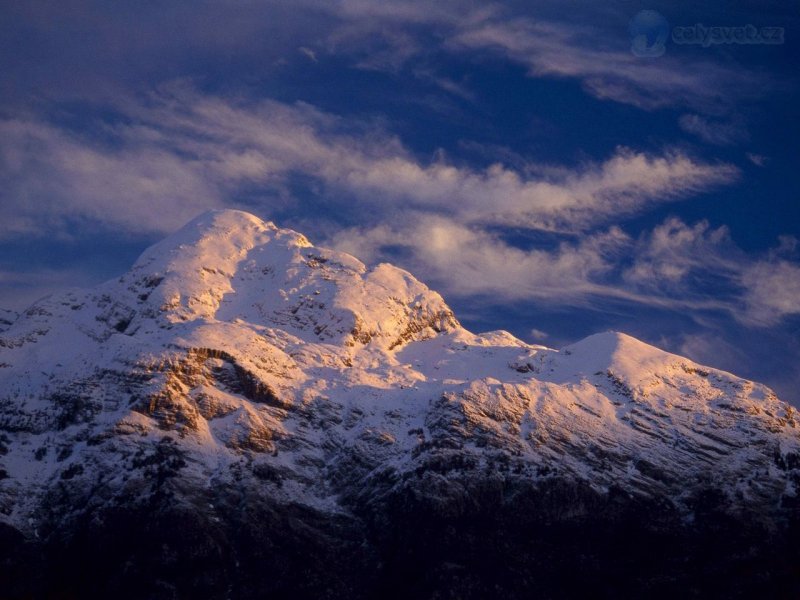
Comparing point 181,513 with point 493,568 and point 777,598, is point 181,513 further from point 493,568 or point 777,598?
point 777,598

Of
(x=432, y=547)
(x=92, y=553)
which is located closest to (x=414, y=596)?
(x=432, y=547)

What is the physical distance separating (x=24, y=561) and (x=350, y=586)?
177 feet

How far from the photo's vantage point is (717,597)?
19725cm

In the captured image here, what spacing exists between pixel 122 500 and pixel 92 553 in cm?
1039

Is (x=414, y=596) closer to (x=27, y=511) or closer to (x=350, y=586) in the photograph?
(x=350, y=586)

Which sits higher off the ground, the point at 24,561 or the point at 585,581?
the point at 585,581

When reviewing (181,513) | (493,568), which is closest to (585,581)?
(493,568)

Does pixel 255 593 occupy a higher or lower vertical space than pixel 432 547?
lower

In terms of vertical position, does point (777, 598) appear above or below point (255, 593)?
above

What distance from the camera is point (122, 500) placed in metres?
198

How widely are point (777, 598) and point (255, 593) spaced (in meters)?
88.9

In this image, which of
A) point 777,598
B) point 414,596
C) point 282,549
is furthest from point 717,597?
point 282,549

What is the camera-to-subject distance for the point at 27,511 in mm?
198000

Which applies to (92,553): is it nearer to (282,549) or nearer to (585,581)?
(282,549)
